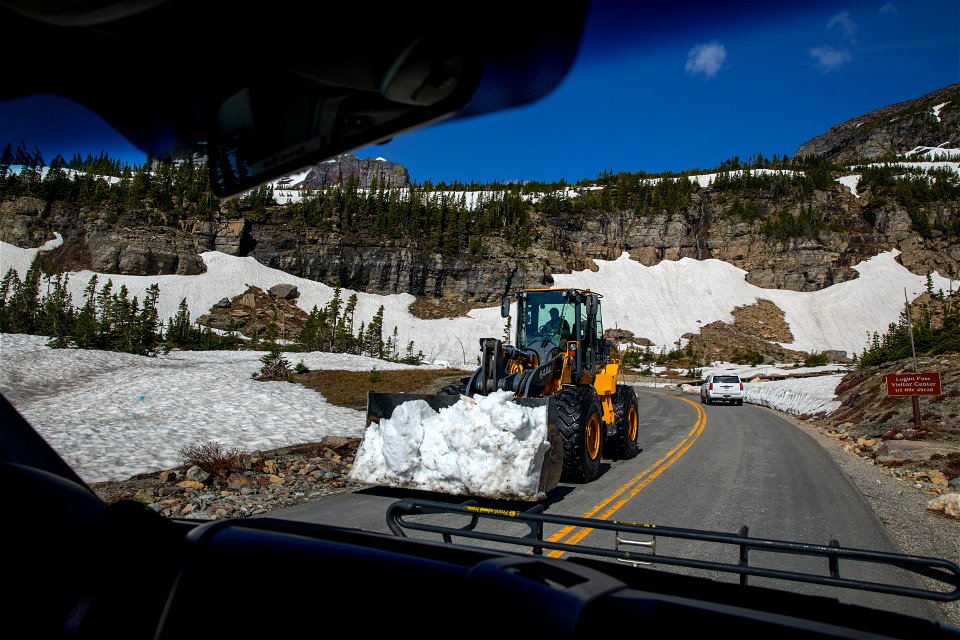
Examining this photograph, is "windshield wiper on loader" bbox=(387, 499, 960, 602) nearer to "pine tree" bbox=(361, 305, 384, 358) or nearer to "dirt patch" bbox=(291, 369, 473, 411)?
"dirt patch" bbox=(291, 369, 473, 411)

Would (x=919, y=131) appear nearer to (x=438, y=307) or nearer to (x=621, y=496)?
(x=438, y=307)

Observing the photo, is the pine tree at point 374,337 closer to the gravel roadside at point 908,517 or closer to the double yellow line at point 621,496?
the double yellow line at point 621,496

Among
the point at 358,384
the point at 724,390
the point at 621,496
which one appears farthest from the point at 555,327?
the point at 724,390

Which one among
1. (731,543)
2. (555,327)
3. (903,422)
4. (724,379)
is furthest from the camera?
(724,379)

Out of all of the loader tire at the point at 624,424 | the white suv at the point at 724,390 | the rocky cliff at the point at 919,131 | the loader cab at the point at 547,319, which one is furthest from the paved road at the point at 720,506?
the rocky cliff at the point at 919,131

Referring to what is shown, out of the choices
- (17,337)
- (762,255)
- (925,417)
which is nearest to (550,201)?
(762,255)

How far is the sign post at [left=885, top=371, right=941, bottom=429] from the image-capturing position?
14922 mm

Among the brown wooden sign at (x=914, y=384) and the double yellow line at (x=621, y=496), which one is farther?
the brown wooden sign at (x=914, y=384)

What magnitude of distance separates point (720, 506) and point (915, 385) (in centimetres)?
1054

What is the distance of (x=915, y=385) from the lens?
15.3 metres

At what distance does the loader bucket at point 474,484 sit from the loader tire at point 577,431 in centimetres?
99

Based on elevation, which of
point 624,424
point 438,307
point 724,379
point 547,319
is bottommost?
point 624,424

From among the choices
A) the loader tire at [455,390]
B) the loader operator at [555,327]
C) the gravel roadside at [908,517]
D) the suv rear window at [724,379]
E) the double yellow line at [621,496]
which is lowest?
the double yellow line at [621,496]

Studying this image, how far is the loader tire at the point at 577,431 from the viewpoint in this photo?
Answer: 9195 millimetres
